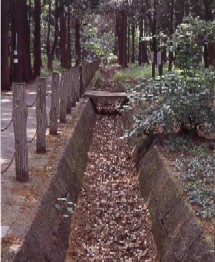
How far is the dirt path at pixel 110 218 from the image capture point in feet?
25.8

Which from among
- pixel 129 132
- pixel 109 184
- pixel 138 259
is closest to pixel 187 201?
pixel 138 259

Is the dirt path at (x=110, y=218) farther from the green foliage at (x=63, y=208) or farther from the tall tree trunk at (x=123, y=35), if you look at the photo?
the tall tree trunk at (x=123, y=35)

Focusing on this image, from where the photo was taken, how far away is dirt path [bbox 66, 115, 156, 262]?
7879 mm

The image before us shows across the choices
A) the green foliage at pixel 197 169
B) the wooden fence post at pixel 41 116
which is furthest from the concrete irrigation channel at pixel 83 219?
the green foliage at pixel 197 169

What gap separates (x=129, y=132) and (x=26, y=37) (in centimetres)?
1771

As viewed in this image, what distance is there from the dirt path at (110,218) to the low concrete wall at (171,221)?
25 cm

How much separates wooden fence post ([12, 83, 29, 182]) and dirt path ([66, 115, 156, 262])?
1242 millimetres

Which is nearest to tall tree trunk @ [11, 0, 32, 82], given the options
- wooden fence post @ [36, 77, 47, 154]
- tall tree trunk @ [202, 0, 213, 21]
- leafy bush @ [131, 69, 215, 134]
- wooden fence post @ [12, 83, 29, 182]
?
tall tree trunk @ [202, 0, 213, 21]

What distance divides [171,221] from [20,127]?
8.01 feet

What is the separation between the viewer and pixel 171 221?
7.50m

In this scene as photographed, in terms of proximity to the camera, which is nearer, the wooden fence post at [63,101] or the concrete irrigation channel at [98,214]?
the concrete irrigation channel at [98,214]

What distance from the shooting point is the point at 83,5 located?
38.5 metres

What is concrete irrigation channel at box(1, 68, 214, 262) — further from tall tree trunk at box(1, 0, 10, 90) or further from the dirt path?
tall tree trunk at box(1, 0, 10, 90)

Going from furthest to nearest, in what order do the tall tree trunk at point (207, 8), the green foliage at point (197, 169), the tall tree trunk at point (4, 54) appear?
1. the tall tree trunk at point (207, 8)
2. the tall tree trunk at point (4, 54)
3. the green foliage at point (197, 169)
